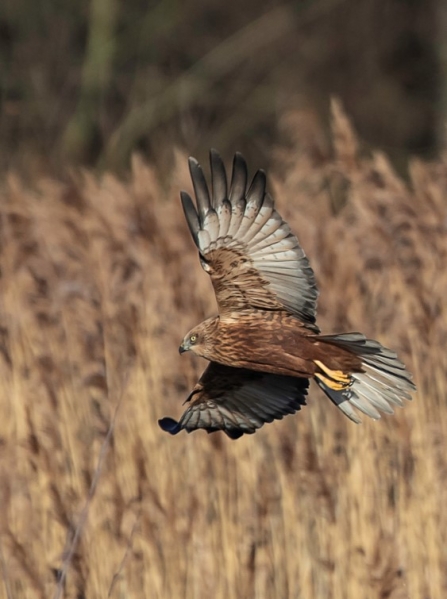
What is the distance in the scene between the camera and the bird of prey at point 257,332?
3252 mm

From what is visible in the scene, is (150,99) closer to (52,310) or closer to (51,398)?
(52,310)

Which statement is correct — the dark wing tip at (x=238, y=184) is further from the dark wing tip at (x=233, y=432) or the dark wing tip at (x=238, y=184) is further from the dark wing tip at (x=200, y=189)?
the dark wing tip at (x=233, y=432)

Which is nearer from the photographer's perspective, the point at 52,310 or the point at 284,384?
the point at 284,384

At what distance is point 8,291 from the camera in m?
5.19

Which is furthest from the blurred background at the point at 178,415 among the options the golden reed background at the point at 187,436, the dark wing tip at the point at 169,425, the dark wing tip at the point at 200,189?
the dark wing tip at the point at 200,189

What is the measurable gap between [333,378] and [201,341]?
1.19 feet

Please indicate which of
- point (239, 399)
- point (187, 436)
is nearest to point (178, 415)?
point (187, 436)

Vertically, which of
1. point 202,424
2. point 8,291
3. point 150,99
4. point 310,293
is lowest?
point 202,424

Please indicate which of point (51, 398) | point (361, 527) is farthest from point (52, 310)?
point (361, 527)

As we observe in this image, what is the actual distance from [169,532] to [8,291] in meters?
1.78

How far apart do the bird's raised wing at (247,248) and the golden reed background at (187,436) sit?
381 mm

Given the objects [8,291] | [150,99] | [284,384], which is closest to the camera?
[284,384]

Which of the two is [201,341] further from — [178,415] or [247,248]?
[178,415]

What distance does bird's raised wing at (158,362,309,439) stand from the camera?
3.34 m
